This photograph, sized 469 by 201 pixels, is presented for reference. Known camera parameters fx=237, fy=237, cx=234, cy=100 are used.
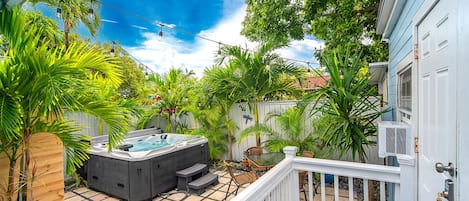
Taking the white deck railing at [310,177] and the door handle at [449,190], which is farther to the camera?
the white deck railing at [310,177]

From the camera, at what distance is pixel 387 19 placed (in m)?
3.20

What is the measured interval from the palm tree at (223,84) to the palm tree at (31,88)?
3.10 meters

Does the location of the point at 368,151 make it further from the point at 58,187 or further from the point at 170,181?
the point at 58,187

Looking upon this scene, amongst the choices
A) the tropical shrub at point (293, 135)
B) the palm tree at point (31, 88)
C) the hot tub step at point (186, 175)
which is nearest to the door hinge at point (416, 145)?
the tropical shrub at point (293, 135)

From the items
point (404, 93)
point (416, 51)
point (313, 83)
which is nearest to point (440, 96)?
point (416, 51)

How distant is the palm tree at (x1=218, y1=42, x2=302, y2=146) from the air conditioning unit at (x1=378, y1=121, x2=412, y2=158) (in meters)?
2.72

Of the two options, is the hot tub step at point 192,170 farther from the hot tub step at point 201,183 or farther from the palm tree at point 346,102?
the palm tree at point 346,102

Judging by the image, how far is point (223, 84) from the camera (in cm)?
523

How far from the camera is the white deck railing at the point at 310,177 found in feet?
5.39

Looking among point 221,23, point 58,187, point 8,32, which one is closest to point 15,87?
point 8,32

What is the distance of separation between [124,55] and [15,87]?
1075cm

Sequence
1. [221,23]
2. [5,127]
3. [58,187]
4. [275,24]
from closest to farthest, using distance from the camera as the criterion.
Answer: [5,127], [58,187], [275,24], [221,23]

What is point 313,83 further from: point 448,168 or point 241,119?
point 241,119

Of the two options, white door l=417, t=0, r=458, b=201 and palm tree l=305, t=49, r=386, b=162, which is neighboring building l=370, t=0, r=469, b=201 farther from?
palm tree l=305, t=49, r=386, b=162
